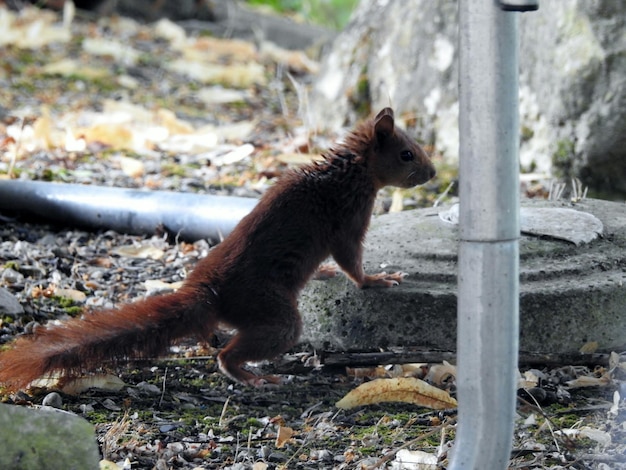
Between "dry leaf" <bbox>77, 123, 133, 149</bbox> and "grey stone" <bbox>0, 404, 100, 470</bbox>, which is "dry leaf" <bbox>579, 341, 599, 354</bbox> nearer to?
"grey stone" <bbox>0, 404, 100, 470</bbox>

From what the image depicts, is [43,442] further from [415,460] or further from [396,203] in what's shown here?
[396,203]

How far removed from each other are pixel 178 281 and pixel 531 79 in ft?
7.89

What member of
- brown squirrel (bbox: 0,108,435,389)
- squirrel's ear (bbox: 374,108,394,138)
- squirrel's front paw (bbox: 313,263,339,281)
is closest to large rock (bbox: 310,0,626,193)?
brown squirrel (bbox: 0,108,435,389)

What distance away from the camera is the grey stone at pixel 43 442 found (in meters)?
2.08

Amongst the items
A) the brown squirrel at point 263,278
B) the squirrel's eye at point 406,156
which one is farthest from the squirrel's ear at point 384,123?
the squirrel's eye at point 406,156

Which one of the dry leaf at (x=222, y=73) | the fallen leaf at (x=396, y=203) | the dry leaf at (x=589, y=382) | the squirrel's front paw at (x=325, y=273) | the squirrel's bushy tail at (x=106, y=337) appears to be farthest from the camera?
the dry leaf at (x=222, y=73)

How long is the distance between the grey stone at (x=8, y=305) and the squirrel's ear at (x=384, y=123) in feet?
4.75

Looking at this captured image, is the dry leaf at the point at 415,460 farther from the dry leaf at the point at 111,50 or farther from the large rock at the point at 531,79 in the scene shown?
the dry leaf at the point at 111,50

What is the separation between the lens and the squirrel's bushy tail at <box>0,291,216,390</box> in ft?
9.35

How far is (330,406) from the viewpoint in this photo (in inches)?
119

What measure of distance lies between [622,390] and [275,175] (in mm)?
2714

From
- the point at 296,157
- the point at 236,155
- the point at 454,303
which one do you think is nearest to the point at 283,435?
the point at 454,303

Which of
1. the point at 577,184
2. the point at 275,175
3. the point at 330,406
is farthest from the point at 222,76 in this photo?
the point at 330,406

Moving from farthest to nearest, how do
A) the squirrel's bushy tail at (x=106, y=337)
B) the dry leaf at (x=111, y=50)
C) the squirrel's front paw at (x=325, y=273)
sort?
1. the dry leaf at (x=111, y=50)
2. the squirrel's front paw at (x=325, y=273)
3. the squirrel's bushy tail at (x=106, y=337)
